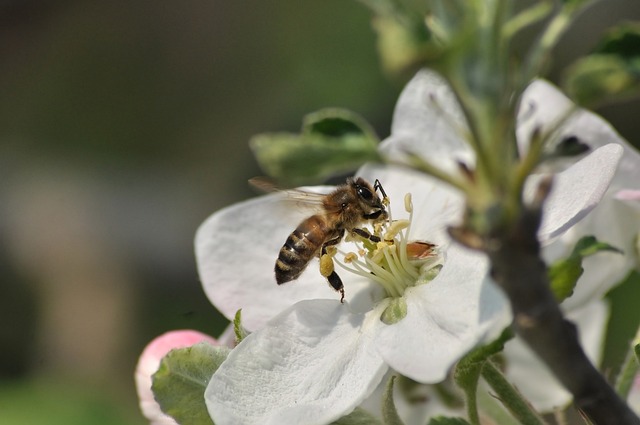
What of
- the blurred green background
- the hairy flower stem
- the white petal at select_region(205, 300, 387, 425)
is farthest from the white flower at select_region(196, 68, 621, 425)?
the blurred green background

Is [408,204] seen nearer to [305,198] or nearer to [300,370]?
[305,198]

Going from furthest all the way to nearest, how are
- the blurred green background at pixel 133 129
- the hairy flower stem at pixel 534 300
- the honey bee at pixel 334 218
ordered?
the blurred green background at pixel 133 129, the honey bee at pixel 334 218, the hairy flower stem at pixel 534 300

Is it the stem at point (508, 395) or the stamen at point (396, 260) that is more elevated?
the stamen at point (396, 260)

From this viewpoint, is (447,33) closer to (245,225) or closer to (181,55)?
(245,225)

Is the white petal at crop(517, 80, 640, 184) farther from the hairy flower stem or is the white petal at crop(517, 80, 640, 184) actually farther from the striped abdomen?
the hairy flower stem

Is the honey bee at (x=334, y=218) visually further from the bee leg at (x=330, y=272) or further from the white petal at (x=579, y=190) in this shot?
the white petal at (x=579, y=190)

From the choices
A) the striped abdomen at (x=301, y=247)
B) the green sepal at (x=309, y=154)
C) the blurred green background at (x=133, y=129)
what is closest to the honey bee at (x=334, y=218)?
the striped abdomen at (x=301, y=247)
